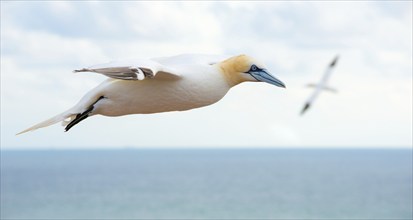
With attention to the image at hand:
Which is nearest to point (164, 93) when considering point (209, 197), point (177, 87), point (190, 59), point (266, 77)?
point (177, 87)

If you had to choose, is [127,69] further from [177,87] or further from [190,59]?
[190,59]

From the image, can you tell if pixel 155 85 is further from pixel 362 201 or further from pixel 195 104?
pixel 362 201

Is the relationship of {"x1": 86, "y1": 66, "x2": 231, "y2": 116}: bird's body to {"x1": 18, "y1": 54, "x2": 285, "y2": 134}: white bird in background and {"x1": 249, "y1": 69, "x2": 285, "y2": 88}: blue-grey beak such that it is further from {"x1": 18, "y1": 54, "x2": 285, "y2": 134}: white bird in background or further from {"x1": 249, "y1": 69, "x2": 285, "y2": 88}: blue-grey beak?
{"x1": 249, "y1": 69, "x2": 285, "y2": 88}: blue-grey beak

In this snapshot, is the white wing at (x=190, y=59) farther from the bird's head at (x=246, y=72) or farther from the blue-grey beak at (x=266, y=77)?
the blue-grey beak at (x=266, y=77)

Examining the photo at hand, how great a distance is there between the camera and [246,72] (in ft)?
17.6

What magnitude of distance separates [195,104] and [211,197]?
72254mm

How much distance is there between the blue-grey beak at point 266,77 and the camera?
5281 millimetres

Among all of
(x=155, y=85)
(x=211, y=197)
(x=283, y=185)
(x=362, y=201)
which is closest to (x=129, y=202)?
(x=211, y=197)

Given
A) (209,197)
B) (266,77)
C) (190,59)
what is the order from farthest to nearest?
1. (209,197)
2. (190,59)
3. (266,77)

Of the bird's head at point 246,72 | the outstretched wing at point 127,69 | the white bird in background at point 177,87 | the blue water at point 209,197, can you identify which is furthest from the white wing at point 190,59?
the blue water at point 209,197

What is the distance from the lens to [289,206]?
229 ft

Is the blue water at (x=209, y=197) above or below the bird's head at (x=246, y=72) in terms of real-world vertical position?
below

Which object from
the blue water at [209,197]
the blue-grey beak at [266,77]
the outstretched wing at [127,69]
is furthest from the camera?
the blue water at [209,197]

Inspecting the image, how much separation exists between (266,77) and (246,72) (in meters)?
0.14
